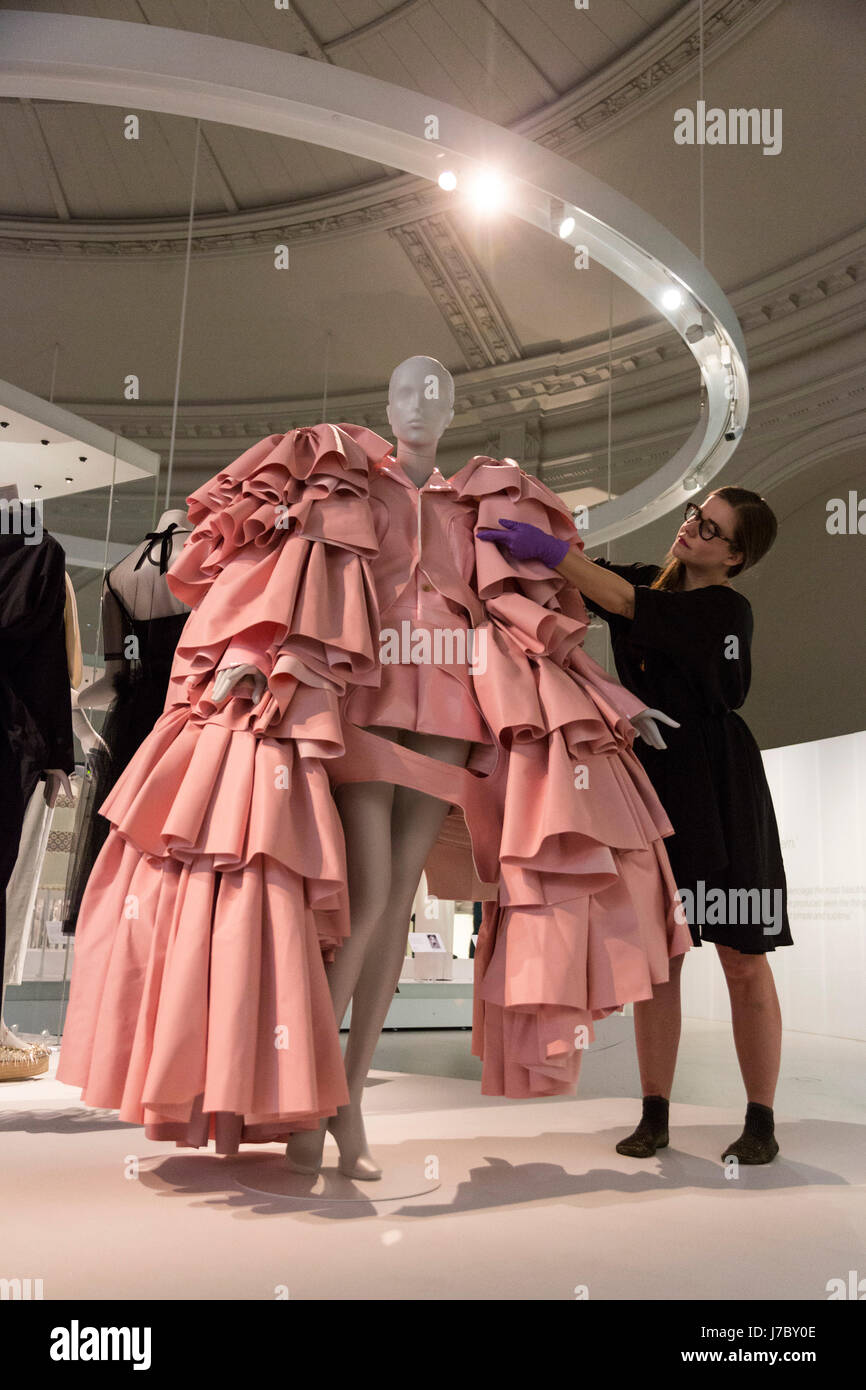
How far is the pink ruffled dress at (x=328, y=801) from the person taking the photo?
2.05 m

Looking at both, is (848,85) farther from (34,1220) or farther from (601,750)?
(34,1220)

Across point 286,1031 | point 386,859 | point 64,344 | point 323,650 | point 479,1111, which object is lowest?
point 479,1111

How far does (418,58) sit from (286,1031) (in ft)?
23.4

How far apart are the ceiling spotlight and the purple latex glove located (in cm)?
146

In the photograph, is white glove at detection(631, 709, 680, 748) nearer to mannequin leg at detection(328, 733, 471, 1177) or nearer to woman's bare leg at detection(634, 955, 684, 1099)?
mannequin leg at detection(328, 733, 471, 1177)

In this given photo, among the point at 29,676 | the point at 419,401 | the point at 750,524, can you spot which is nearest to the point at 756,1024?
the point at 750,524

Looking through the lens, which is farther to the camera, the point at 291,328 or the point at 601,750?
the point at 291,328

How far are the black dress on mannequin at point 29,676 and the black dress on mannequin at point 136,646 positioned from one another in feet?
0.90

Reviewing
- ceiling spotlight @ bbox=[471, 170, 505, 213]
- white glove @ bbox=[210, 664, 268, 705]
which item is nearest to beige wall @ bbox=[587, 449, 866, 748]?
ceiling spotlight @ bbox=[471, 170, 505, 213]

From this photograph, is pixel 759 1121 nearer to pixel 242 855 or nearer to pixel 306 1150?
pixel 306 1150

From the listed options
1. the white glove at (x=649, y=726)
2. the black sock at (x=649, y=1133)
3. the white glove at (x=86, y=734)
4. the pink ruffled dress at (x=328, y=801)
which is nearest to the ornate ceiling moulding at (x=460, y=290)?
the white glove at (x=86, y=734)

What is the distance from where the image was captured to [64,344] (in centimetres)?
952
